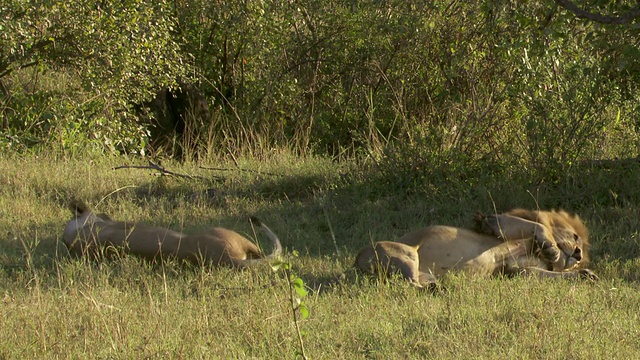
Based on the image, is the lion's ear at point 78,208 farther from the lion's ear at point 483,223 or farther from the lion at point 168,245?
the lion's ear at point 483,223

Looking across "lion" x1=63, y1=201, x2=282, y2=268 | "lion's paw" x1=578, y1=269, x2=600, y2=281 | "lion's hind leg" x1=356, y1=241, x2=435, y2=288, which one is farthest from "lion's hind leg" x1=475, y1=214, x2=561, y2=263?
"lion" x1=63, y1=201, x2=282, y2=268

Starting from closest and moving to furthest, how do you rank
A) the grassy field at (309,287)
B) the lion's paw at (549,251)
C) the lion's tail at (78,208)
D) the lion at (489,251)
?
1. the grassy field at (309,287)
2. the lion at (489,251)
3. the lion's paw at (549,251)
4. the lion's tail at (78,208)

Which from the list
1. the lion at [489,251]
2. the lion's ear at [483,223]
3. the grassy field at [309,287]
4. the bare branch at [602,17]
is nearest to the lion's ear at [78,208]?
the grassy field at [309,287]

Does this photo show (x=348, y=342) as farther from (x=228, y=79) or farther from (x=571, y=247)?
(x=228, y=79)

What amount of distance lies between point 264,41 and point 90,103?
8.32 feet

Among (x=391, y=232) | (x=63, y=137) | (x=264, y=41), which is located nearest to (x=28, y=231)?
(x=391, y=232)

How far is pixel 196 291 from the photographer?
5.51 metres

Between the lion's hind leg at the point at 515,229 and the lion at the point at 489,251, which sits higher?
the lion's hind leg at the point at 515,229

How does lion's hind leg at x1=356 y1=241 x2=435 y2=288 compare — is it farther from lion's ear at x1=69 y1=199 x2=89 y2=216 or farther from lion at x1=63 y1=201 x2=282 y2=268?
lion's ear at x1=69 y1=199 x2=89 y2=216

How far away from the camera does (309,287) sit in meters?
5.53

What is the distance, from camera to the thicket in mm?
7996

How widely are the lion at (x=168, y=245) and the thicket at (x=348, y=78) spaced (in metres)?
2.44

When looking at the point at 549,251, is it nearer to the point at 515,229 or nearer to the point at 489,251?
the point at 515,229

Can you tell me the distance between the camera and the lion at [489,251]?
566 cm
